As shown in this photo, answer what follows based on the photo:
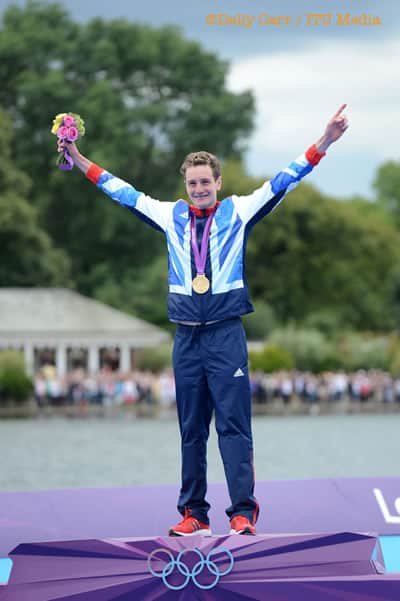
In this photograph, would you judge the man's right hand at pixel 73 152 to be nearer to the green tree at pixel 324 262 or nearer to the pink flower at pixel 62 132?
the pink flower at pixel 62 132

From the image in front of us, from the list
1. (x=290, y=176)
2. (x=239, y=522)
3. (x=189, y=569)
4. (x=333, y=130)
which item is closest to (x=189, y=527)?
(x=239, y=522)

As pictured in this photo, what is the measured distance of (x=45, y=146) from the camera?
2803 inches

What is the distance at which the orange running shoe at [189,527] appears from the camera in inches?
262

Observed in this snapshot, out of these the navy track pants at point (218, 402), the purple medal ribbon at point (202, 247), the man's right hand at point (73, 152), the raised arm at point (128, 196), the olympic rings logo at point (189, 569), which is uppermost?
the man's right hand at point (73, 152)

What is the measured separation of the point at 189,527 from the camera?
6.71 metres

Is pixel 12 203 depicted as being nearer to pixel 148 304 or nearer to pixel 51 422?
pixel 148 304

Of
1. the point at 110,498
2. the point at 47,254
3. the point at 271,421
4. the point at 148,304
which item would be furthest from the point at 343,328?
the point at 110,498

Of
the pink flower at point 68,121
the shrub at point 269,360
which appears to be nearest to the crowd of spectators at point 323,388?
the shrub at point 269,360

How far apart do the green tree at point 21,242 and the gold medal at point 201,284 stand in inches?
2277

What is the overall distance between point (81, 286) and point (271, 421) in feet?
111

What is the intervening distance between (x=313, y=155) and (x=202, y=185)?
1.90 ft

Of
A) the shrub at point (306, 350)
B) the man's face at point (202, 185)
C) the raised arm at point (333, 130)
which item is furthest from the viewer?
the shrub at point (306, 350)

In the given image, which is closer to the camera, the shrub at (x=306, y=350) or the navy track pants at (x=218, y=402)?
the navy track pants at (x=218, y=402)

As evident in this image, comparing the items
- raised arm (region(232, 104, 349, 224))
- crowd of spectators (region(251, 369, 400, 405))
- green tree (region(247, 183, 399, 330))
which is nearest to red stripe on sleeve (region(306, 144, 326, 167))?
raised arm (region(232, 104, 349, 224))
